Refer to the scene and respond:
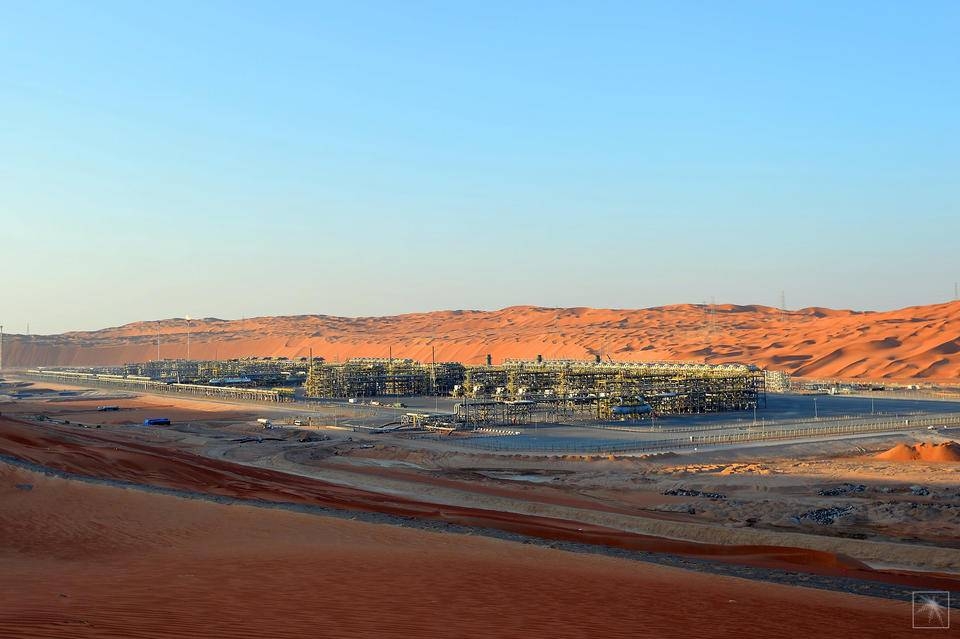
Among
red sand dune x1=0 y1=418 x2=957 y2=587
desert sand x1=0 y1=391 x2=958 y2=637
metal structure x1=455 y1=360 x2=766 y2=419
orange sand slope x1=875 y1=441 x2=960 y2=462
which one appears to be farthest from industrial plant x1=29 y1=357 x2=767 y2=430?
desert sand x1=0 y1=391 x2=958 y2=637

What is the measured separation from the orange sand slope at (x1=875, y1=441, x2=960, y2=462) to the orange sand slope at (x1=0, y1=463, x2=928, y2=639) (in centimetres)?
3704

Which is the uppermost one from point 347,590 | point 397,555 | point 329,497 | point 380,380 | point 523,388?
point 380,380

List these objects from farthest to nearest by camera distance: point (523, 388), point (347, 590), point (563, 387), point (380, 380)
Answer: point (380, 380)
point (523, 388)
point (563, 387)
point (347, 590)

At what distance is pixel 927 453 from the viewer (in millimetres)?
51969

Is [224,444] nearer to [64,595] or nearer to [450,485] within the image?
[450,485]

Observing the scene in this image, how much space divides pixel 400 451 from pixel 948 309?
473ft

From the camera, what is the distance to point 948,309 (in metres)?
167

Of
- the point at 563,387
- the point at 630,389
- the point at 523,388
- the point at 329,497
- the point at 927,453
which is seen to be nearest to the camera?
the point at 329,497

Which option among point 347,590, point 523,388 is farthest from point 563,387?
point 347,590

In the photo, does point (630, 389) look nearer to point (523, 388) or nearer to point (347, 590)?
point (523, 388)

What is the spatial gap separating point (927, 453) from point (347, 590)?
46.1 meters

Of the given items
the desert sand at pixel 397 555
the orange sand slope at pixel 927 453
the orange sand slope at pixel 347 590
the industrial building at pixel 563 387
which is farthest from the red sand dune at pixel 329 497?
the industrial building at pixel 563 387

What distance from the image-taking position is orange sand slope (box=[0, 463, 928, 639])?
13.2 meters

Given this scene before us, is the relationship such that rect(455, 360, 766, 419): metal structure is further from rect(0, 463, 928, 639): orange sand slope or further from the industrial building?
rect(0, 463, 928, 639): orange sand slope
